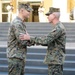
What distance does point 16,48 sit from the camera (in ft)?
15.0

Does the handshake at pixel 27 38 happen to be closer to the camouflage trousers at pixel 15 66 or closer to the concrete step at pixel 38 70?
the camouflage trousers at pixel 15 66

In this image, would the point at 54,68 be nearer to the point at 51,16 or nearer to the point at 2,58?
the point at 51,16

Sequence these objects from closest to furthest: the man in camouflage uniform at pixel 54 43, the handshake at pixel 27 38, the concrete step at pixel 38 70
→ the handshake at pixel 27 38 → the man in camouflage uniform at pixel 54 43 → the concrete step at pixel 38 70

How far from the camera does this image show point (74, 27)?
43.4ft

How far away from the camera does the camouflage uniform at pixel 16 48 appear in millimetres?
4547

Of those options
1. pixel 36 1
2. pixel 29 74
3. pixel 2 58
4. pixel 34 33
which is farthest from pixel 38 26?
pixel 36 1

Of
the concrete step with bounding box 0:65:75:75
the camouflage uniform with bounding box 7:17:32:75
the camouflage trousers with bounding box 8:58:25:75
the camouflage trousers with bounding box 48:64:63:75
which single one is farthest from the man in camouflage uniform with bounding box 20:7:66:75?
the concrete step with bounding box 0:65:75:75

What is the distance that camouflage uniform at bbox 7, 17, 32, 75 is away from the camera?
179 inches

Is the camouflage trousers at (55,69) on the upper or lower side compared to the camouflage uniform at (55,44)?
lower

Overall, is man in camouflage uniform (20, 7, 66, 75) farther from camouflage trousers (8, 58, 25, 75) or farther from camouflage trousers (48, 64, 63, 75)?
camouflage trousers (8, 58, 25, 75)

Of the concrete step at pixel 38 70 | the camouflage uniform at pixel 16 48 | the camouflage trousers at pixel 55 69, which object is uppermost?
the camouflage uniform at pixel 16 48

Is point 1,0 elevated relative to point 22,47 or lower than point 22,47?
elevated

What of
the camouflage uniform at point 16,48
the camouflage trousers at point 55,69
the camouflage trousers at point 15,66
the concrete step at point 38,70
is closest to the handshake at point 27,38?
the camouflage uniform at point 16,48

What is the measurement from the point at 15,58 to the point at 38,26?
29.5ft
